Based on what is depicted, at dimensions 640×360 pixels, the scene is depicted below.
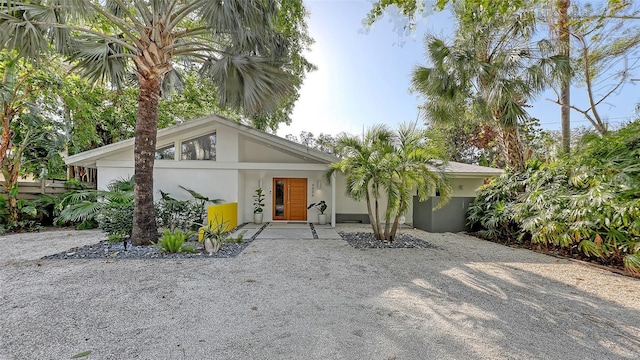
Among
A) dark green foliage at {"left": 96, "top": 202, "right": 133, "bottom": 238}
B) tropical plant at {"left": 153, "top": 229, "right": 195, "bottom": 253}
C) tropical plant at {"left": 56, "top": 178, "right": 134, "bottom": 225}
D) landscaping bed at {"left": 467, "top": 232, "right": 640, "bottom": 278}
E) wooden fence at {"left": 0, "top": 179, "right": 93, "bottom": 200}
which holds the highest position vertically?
wooden fence at {"left": 0, "top": 179, "right": 93, "bottom": 200}

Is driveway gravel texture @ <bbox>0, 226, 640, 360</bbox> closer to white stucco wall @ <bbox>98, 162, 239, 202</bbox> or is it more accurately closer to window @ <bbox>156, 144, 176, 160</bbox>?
white stucco wall @ <bbox>98, 162, 239, 202</bbox>

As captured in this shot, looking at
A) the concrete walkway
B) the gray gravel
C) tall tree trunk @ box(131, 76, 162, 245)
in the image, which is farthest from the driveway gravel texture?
the concrete walkway

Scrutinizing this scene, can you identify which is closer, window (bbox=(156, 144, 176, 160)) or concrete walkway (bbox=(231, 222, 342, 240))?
concrete walkway (bbox=(231, 222, 342, 240))

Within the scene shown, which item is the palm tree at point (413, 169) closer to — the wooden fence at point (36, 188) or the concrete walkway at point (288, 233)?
the concrete walkway at point (288, 233)

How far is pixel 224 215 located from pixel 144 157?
3088 mm

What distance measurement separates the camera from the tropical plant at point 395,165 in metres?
6.44

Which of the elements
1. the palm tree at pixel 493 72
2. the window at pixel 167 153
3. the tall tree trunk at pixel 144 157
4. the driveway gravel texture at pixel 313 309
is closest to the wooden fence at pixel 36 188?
the window at pixel 167 153

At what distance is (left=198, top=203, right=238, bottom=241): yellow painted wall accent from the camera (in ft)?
24.0

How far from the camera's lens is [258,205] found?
11.1 m

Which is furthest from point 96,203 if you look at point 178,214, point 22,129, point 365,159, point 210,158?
point 365,159

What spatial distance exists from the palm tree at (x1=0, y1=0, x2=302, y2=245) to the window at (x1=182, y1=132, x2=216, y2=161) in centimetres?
Answer: 287

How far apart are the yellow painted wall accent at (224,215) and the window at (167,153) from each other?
9.98 ft

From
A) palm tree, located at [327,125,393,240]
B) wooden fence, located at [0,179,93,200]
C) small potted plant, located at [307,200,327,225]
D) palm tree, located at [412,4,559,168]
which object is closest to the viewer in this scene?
palm tree, located at [327,125,393,240]

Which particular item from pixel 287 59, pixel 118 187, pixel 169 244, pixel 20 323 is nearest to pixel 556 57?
pixel 287 59
